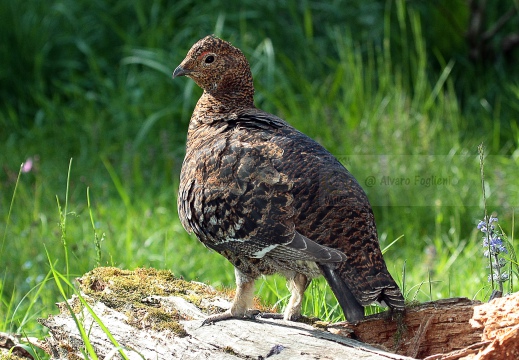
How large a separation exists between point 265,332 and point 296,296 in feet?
1.59

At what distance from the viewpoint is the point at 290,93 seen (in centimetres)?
669

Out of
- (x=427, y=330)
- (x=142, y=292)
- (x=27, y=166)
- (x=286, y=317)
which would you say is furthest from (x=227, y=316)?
(x=27, y=166)

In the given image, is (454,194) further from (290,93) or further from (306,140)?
(306,140)

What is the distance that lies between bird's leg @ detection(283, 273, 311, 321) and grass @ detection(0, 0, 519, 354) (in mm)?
808

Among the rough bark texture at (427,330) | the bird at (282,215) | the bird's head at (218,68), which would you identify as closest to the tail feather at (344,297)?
the bird at (282,215)

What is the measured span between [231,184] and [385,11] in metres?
4.48

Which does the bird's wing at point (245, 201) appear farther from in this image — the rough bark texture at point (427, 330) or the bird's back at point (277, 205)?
the rough bark texture at point (427, 330)

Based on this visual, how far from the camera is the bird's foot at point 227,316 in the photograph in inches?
132

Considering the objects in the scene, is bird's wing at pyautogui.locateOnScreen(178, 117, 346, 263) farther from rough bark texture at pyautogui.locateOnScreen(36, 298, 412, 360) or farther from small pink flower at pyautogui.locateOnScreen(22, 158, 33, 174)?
small pink flower at pyautogui.locateOnScreen(22, 158, 33, 174)

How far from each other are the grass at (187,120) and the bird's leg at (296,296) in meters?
0.81

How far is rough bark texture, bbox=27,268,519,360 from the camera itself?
273 centimetres

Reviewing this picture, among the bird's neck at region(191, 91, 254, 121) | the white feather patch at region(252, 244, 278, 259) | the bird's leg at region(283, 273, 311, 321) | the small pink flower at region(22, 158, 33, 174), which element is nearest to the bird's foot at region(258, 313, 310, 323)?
the bird's leg at region(283, 273, 311, 321)

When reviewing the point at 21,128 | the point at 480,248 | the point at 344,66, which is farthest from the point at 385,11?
the point at 21,128

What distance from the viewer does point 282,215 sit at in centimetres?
339
